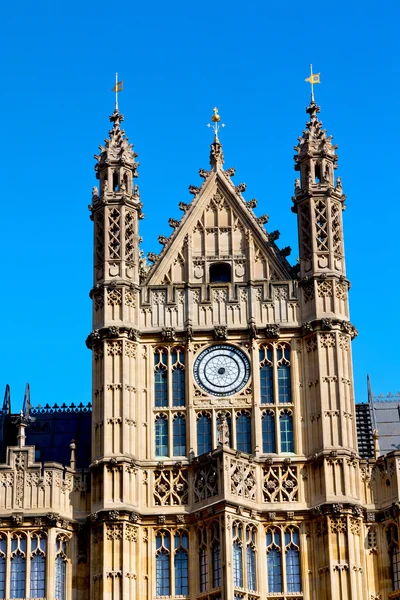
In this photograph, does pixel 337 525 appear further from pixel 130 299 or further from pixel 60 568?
pixel 130 299

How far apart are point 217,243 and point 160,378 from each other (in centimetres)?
564

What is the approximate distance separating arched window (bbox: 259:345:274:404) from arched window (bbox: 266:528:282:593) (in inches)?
185

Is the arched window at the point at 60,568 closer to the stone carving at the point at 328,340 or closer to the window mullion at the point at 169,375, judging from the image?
the window mullion at the point at 169,375

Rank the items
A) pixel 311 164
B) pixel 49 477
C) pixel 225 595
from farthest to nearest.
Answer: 1. pixel 311 164
2. pixel 49 477
3. pixel 225 595

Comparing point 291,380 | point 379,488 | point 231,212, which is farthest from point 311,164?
point 379,488

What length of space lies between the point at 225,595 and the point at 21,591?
6.70 m

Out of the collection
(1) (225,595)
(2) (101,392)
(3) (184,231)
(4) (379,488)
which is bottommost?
(1) (225,595)

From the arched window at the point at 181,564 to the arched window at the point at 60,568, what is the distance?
11.9ft

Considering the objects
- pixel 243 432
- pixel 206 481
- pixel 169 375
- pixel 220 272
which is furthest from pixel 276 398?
pixel 220 272

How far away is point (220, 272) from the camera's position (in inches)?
2109

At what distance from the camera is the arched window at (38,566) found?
47.9 metres

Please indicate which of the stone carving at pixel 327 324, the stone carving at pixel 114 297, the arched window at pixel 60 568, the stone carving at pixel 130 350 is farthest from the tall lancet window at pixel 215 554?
the stone carving at pixel 114 297

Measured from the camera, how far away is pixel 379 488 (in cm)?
4972

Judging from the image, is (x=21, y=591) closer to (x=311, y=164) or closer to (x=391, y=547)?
(x=391, y=547)
